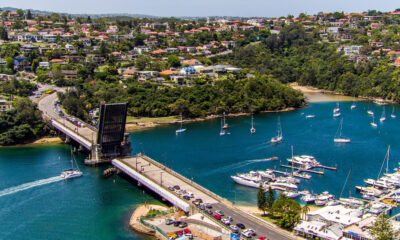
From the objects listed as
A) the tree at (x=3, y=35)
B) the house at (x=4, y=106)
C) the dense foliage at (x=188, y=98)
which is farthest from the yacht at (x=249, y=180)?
the tree at (x=3, y=35)

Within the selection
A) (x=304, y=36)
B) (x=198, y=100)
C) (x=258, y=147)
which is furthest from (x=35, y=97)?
(x=304, y=36)

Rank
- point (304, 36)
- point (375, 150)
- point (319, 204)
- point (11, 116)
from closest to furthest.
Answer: point (319, 204), point (375, 150), point (11, 116), point (304, 36)

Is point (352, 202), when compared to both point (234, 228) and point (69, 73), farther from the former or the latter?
point (69, 73)

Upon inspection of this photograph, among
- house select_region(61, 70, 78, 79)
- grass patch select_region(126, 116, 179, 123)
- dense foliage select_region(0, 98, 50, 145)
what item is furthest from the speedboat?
house select_region(61, 70, 78, 79)

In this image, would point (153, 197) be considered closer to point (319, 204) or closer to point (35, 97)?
point (319, 204)

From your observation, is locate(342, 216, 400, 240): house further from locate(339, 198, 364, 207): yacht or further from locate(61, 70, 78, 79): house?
locate(61, 70, 78, 79): house

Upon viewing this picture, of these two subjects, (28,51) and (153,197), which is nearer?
(153,197)
